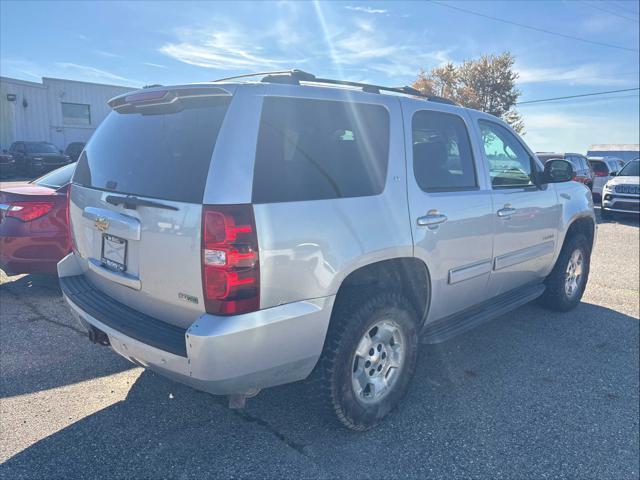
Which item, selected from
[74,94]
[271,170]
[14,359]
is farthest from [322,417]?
[74,94]

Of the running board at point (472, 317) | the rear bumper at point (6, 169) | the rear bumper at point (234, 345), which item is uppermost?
the rear bumper at point (234, 345)

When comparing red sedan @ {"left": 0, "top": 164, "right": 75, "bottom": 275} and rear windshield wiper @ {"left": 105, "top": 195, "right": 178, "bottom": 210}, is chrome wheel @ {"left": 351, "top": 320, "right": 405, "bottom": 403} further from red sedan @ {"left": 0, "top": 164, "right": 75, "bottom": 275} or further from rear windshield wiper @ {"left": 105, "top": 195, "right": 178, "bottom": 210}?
red sedan @ {"left": 0, "top": 164, "right": 75, "bottom": 275}

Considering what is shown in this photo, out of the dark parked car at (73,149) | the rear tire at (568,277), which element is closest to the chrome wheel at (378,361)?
the rear tire at (568,277)

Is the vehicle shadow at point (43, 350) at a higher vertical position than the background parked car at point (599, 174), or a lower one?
lower

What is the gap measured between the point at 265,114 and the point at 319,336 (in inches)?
45.7

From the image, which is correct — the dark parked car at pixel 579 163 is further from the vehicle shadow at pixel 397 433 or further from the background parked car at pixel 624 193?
the vehicle shadow at pixel 397 433

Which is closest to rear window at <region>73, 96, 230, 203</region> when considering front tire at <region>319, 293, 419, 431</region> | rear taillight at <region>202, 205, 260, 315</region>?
rear taillight at <region>202, 205, 260, 315</region>

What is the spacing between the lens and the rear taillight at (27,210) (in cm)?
478

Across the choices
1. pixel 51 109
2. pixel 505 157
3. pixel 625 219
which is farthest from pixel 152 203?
pixel 51 109

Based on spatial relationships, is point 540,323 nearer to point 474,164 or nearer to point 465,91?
point 474,164

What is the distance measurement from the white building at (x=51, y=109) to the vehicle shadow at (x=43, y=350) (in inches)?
995

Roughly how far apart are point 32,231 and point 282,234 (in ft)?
12.0

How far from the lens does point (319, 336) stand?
252 cm

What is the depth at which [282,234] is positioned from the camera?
7.48 ft
